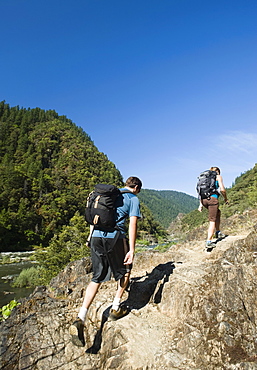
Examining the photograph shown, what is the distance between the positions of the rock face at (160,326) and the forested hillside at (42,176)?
22.6 meters

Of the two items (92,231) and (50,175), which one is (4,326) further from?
(50,175)

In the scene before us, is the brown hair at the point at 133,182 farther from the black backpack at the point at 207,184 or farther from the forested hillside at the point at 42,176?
the forested hillside at the point at 42,176

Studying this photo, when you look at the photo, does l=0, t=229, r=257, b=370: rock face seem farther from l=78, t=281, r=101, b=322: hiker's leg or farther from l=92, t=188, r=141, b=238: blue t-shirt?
l=92, t=188, r=141, b=238: blue t-shirt

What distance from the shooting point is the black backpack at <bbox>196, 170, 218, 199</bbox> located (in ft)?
20.3

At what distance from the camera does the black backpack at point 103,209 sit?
354 centimetres

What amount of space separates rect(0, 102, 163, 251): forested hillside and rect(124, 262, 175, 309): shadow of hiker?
73.2 feet

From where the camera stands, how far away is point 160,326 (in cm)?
A: 366

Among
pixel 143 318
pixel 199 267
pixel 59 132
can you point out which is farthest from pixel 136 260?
pixel 59 132

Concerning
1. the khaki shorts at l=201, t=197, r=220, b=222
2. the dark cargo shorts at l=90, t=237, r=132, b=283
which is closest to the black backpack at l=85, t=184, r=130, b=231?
the dark cargo shorts at l=90, t=237, r=132, b=283

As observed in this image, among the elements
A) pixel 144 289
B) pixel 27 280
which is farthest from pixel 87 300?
pixel 27 280

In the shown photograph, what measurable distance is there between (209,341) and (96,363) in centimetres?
164

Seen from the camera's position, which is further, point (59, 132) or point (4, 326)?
point (59, 132)

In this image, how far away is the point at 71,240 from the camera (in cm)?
2662

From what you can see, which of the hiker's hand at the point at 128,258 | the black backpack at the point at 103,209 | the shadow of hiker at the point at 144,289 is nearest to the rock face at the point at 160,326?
the shadow of hiker at the point at 144,289
